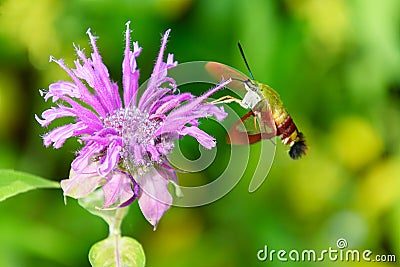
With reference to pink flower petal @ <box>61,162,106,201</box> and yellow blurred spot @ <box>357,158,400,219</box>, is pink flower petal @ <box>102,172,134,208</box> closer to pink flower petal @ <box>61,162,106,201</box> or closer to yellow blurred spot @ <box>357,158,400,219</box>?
pink flower petal @ <box>61,162,106,201</box>

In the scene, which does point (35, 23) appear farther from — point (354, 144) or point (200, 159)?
point (354, 144)

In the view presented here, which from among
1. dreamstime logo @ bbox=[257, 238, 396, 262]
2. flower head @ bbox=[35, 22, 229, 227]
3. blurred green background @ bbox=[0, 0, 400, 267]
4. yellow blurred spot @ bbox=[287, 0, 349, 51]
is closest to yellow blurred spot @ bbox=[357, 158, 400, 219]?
blurred green background @ bbox=[0, 0, 400, 267]

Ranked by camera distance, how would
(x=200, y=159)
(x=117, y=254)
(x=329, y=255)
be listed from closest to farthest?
1. (x=117, y=254)
2. (x=200, y=159)
3. (x=329, y=255)

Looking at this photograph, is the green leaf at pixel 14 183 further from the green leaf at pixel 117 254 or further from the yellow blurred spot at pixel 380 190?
the yellow blurred spot at pixel 380 190

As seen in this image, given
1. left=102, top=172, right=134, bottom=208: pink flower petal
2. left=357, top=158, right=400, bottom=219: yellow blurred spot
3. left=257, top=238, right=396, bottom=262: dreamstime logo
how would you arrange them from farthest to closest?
1. left=357, top=158, right=400, bottom=219: yellow blurred spot
2. left=257, top=238, right=396, bottom=262: dreamstime logo
3. left=102, top=172, right=134, bottom=208: pink flower petal

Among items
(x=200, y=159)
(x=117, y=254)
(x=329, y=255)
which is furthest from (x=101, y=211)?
(x=329, y=255)

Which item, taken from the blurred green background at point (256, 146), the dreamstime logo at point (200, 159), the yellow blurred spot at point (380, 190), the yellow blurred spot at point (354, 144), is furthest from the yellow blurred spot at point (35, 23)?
the yellow blurred spot at point (380, 190)
